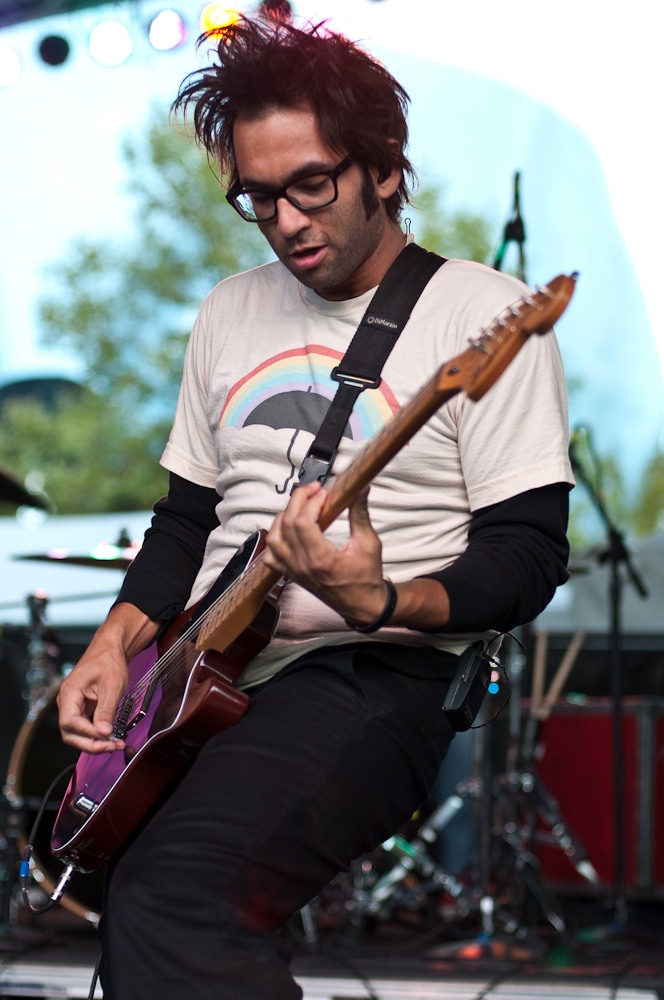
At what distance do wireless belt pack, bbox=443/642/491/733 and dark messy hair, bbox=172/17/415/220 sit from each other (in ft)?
2.92

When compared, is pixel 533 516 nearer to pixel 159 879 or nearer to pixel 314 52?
pixel 159 879

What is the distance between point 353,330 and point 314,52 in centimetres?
49

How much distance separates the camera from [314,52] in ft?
6.16

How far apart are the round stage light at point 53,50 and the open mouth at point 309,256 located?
15.6ft

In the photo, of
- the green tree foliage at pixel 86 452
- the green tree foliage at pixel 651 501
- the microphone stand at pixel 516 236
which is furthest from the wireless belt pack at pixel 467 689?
the green tree foliage at pixel 86 452

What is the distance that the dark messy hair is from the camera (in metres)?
1.84

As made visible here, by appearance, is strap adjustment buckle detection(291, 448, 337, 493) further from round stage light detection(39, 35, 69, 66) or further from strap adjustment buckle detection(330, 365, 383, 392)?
round stage light detection(39, 35, 69, 66)

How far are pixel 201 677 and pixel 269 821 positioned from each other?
0.30 metres

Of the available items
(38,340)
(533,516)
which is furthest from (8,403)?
(533,516)

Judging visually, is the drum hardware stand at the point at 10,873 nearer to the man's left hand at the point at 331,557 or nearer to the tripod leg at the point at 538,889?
the tripod leg at the point at 538,889

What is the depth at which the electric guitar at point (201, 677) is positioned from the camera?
4.66 feet

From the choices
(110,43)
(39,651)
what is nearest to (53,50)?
(110,43)

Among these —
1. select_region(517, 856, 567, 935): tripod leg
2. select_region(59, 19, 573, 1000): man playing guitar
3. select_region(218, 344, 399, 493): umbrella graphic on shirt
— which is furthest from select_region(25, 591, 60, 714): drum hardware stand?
select_region(218, 344, 399, 493): umbrella graphic on shirt

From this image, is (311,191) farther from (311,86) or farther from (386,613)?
(386,613)
